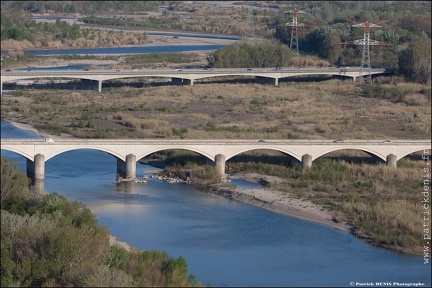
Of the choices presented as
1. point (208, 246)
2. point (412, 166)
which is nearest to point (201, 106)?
point (412, 166)

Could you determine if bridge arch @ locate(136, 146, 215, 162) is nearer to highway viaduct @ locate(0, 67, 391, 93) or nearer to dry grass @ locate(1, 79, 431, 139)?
dry grass @ locate(1, 79, 431, 139)

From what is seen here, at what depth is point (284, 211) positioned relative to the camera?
38125 mm

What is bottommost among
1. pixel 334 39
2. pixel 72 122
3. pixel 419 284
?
pixel 419 284

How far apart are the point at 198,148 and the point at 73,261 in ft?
54.6

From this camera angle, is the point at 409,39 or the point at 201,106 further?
the point at 409,39

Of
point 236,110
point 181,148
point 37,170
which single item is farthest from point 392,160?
point 236,110

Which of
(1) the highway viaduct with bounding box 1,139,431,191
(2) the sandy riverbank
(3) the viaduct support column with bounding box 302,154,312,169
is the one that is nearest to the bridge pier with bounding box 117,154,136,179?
(1) the highway viaduct with bounding box 1,139,431,191

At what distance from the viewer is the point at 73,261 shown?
27.5 metres

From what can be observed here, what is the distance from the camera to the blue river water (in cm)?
2998

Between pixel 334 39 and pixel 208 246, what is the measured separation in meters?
50.6

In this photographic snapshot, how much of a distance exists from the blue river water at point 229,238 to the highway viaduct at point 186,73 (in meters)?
22.0

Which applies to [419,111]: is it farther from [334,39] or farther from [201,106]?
[334,39]

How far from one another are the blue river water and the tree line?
1944 millimetres

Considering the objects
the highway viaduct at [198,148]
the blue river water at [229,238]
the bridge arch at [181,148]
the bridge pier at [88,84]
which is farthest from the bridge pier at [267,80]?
the blue river water at [229,238]
